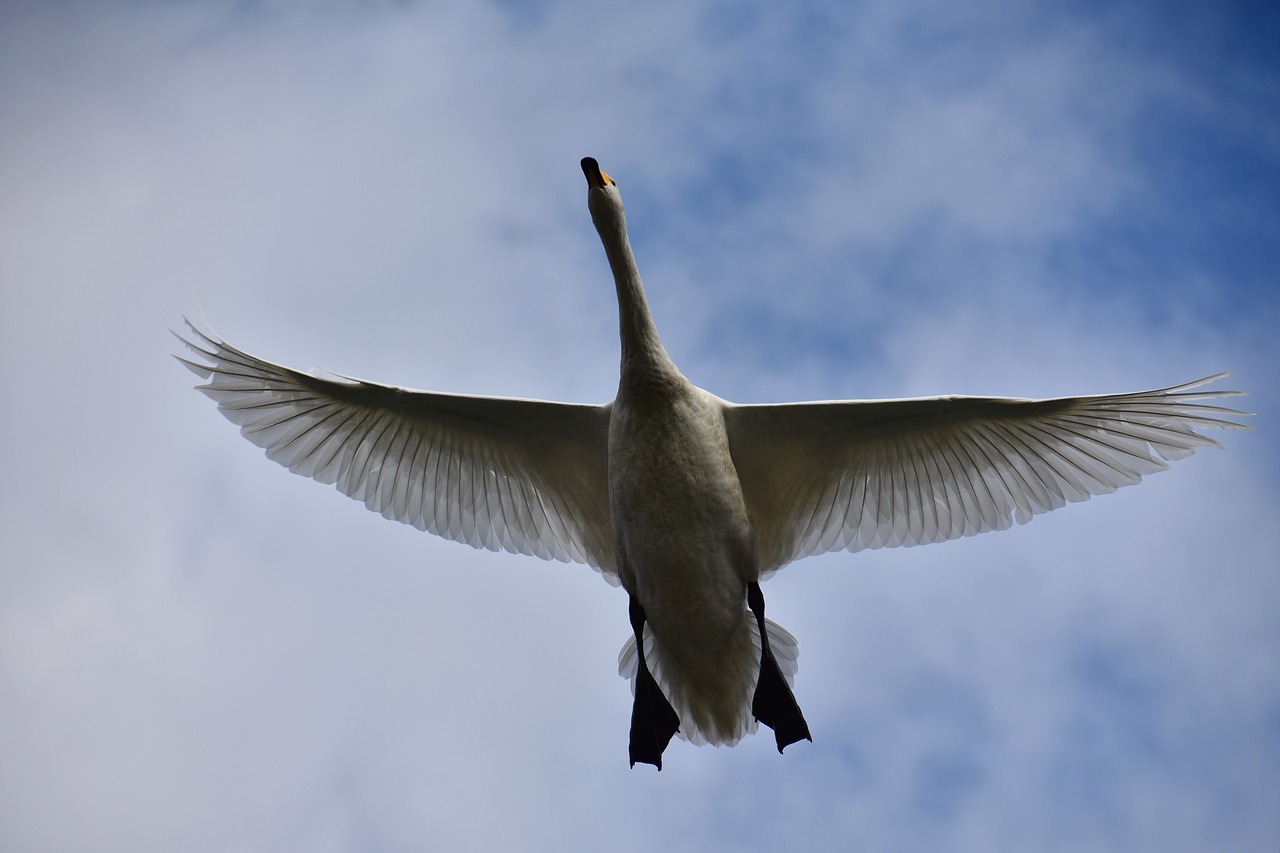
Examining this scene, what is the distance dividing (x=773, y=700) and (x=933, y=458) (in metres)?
2.34

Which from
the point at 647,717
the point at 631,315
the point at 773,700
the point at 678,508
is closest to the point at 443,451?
the point at 631,315

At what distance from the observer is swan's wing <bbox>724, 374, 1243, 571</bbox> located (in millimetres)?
9828

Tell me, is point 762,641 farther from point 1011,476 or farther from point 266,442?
point 266,442

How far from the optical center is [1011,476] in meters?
10.2

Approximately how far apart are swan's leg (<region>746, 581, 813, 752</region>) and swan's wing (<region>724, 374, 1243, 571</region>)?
2.40 ft

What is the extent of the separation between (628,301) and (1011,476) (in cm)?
341

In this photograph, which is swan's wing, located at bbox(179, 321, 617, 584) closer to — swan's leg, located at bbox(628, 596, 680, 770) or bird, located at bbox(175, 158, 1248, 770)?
bird, located at bbox(175, 158, 1248, 770)

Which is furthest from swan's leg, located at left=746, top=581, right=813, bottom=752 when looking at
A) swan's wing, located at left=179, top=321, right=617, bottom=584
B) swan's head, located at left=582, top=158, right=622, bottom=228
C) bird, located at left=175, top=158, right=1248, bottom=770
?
swan's head, located at left=582, top=158, right=622, bottom=228

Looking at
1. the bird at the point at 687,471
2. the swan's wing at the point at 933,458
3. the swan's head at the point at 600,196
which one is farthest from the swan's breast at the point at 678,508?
the swan's head at the point at 600,196

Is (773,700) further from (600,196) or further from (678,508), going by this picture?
(600,196)

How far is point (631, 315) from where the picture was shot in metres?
9.88

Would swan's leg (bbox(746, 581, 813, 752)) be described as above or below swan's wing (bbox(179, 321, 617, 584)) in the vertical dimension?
below

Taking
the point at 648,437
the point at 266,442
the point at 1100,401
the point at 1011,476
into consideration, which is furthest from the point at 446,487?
the point at 1100,401

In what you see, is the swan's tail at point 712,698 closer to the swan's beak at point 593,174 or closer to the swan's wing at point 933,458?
the swan's wing at point 933,458
